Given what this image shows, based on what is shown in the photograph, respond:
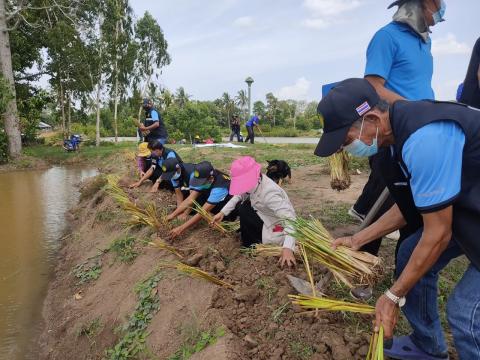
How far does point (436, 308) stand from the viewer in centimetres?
190

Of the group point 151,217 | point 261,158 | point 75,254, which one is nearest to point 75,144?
point 261,158

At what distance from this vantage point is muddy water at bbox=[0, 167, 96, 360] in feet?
12.8

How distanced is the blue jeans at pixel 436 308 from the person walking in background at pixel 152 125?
5.56 m

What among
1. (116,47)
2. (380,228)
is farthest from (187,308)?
(116,47)

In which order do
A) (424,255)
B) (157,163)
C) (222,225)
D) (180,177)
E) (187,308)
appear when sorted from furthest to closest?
1. (157,163)
2. (180,177)
3. (222,225)
4. (187,308)
5. (424,255)

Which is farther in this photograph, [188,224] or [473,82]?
[188,224]

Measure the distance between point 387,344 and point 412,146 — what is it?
112cm

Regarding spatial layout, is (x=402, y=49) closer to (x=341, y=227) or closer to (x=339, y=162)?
(x=339, y=162)

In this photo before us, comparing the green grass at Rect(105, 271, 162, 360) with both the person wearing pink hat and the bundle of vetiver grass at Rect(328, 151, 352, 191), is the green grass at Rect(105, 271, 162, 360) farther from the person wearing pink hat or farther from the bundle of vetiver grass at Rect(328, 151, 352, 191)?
the bundle of vetiver grass at Rect(328, 151, 352, 191)

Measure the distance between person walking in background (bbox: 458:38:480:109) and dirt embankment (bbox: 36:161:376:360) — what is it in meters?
1.41

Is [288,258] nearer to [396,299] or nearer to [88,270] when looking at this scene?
[396,299]

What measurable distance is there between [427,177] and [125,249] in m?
3.83

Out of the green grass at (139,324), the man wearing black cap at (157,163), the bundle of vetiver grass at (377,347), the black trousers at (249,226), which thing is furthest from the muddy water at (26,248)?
the bundle of vetiver grass at (377,347)

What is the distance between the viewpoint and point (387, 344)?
1981 mm
